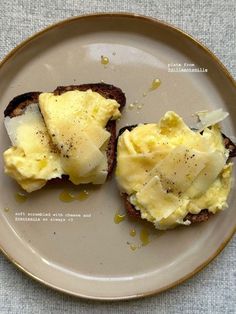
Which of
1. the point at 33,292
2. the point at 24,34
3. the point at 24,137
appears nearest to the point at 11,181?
the point at 24,137

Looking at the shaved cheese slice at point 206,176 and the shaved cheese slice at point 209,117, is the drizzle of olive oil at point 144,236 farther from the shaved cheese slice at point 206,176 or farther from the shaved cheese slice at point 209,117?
the shaved cheese slice at point 209,117

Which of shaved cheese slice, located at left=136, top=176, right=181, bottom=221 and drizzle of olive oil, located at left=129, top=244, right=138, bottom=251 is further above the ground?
shaved cheese slice, located at left=136, top=176, right=181, bottom=221

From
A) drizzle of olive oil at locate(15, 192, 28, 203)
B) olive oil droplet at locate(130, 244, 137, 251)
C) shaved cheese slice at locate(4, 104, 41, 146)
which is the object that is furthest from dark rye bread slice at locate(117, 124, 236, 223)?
drizzle of olive oil at locate(15, 192, 28, 203)

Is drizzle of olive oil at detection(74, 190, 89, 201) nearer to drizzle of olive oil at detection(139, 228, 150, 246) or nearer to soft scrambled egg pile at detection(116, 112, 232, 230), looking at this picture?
soft scrambled egg pile at detection(116, 112, 232, 230)

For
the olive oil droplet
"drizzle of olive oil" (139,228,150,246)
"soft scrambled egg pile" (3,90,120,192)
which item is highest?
"soft scrambled egg pile" (3,90,120,192)

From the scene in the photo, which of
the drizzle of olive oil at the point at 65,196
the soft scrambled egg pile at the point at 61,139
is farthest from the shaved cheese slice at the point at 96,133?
the drizzle of olive oil at the point at 65,196

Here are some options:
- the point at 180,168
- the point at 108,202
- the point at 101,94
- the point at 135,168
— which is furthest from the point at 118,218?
the point at 101,94
